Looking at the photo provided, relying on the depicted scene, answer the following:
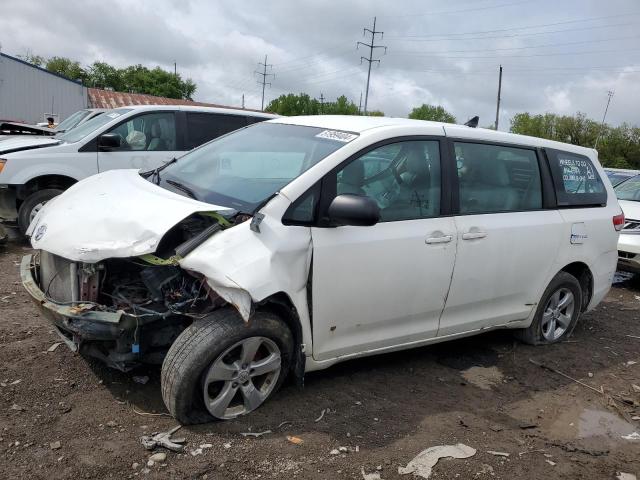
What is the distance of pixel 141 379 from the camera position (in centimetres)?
357

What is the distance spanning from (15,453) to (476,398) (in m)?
2.80

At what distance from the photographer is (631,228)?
7590mm

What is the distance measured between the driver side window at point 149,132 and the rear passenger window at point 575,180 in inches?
206

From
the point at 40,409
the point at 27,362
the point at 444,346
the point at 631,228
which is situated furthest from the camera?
the point at 631,228

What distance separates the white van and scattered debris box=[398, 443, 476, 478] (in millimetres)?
4818

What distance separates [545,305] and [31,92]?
25727 millimetres

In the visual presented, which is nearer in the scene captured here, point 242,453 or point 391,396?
point 242,453

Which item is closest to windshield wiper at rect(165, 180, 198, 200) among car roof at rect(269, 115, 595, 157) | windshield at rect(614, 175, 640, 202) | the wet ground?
car roof at rect(269, 115, 595, 157)

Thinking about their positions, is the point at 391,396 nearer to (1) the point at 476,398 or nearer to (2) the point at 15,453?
(1) the point at 476,398

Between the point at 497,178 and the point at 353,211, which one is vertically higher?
the point at 497,178

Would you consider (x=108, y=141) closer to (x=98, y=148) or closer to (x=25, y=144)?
(x=98, y=148)

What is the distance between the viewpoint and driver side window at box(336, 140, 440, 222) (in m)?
3.54

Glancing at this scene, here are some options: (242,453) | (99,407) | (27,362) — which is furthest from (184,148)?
(242,453)

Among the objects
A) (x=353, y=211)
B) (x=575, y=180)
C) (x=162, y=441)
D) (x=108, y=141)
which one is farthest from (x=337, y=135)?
(x=108, y=141)
